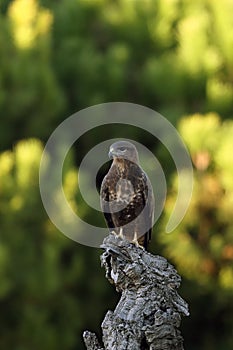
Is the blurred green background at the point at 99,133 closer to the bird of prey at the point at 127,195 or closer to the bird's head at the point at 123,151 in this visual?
the bird of prey at the point at 127,195

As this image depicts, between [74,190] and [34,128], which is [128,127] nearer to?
[34,128]

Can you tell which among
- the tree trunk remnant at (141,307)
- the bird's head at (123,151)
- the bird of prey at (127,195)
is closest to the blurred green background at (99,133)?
the bird of prey at (127,195)

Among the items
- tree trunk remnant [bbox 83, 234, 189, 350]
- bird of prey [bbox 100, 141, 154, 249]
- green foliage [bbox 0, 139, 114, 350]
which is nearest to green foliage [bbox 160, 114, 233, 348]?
green foliage [bbox 0, 139, 114, 350]

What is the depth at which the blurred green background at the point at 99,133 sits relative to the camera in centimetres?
616

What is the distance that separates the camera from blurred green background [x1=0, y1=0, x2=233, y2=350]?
6164 mm

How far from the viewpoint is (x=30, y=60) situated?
7.10 m

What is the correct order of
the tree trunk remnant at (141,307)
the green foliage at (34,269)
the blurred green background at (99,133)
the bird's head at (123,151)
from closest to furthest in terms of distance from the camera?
the tree trunk remnant at (141,307) → the bird's head at (123,151) → the green foliage at (34,269) → the blurred green background at (99,133)

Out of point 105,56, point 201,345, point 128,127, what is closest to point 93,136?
point 128,127

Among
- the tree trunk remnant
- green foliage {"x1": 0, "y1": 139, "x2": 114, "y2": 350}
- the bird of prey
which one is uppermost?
green foliage {"x1": 0, "y1": 139, "x2": 114, "y2": 350}

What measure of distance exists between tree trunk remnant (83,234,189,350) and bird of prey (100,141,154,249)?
0.74 metres

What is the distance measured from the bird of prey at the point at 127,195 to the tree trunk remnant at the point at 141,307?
74 cm

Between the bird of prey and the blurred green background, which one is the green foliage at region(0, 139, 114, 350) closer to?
the blurred green background

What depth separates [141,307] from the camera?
6.69 ft

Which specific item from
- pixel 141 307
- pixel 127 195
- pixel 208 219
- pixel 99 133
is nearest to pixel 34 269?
pixel 208 219
